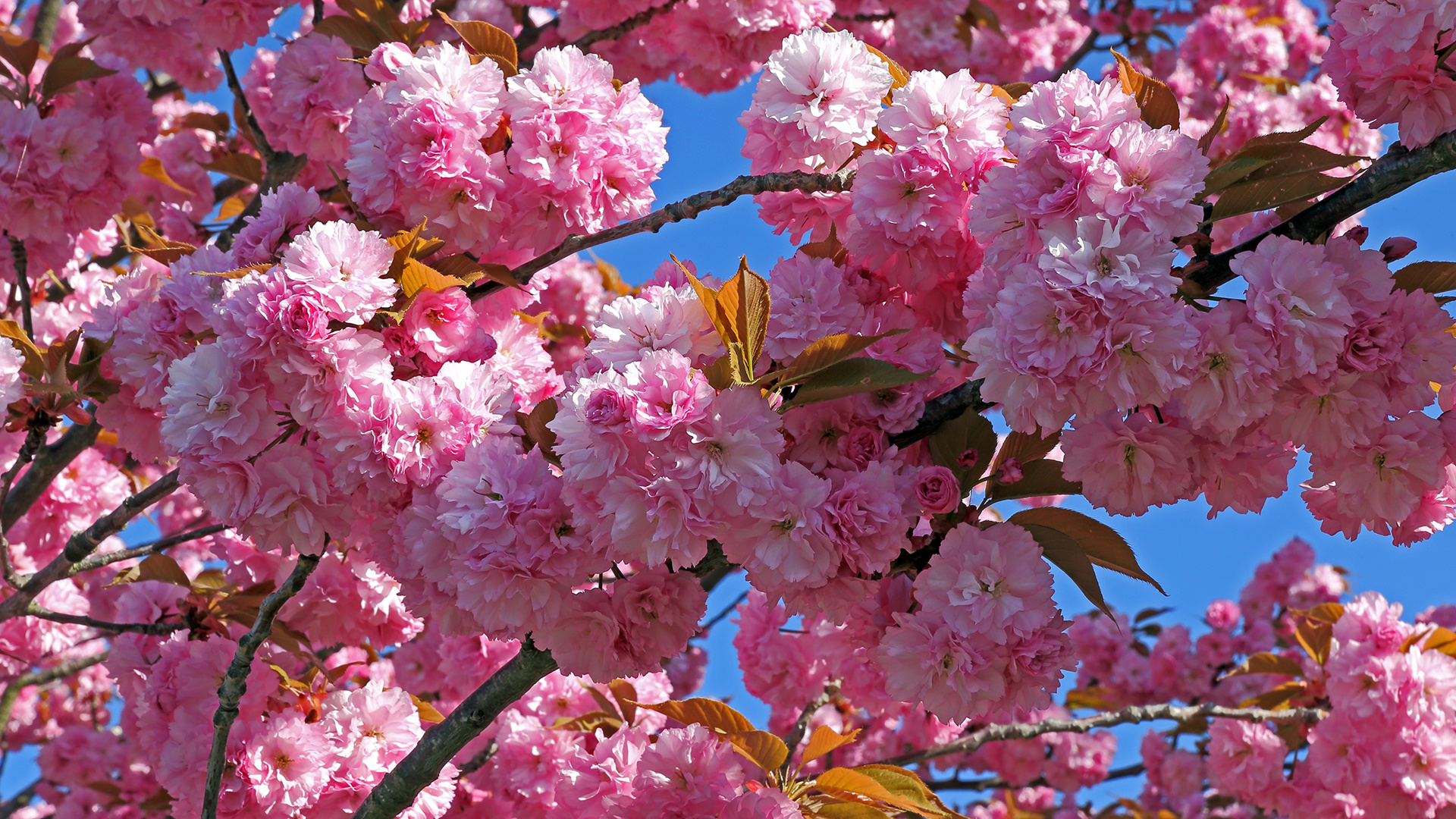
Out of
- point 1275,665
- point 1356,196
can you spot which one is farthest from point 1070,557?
point 1275,665

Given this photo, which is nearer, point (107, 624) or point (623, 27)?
point (107, 624)

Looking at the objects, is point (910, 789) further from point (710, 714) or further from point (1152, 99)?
point (1152, 99)

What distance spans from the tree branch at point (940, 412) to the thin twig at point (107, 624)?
77.7 inches

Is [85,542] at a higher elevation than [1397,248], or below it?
higher

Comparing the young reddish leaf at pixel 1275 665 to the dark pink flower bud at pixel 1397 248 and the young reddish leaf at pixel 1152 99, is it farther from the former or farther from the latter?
the young reddish leaf at pixel 1152 99

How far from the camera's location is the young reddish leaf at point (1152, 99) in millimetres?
1562

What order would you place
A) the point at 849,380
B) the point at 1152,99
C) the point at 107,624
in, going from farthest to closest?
the point at 107,624, the point at 1152,99, the point at 849,380

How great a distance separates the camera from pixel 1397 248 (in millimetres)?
1580

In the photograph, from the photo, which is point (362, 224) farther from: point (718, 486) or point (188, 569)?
point (188, 569)

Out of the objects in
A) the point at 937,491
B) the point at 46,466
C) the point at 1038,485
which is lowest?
the point at 937,491

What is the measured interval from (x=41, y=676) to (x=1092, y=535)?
4.31 meters

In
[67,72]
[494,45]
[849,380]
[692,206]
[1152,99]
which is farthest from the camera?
[67,72]

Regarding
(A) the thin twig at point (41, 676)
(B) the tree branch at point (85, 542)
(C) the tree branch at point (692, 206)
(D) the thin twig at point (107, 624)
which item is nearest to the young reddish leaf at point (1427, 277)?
(C) the tree branch at point (692, 206)

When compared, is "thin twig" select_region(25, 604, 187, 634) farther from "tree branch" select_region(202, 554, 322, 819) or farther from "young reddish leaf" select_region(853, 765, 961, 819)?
"young reddish leaf" select_region(853, 765, 961, 819)
